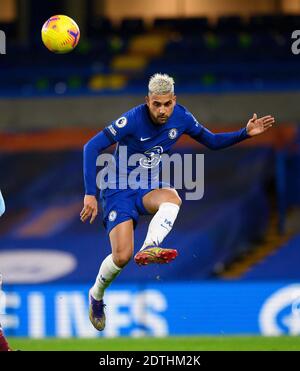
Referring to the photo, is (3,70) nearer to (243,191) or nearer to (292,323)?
(243,191)

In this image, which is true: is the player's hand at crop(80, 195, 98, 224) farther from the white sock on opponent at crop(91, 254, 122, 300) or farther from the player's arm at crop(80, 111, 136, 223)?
the white sock on opponent at crop(91, 254, 122, 300)

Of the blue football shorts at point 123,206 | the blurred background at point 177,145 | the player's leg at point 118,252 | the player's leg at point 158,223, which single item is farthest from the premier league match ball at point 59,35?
the blurred background at point 177,145

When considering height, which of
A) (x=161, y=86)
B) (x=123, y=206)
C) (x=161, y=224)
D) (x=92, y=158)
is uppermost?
(x=161, y=86)

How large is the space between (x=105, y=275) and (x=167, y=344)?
185 cm

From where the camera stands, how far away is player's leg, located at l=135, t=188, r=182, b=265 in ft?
30.6

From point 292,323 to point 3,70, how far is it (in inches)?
328

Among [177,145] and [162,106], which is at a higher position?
[177,145]

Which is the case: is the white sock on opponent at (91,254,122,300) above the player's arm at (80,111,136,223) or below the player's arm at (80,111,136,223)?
below

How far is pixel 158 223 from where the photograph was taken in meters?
9.76

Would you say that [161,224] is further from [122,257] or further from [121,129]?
[121,129]

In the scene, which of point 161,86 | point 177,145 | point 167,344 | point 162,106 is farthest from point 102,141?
point 177,145

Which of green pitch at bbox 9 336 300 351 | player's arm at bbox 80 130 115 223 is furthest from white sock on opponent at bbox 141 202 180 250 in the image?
green pitch at bbox 9 336 300 351

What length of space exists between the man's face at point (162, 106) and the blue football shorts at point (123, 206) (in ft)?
2.38

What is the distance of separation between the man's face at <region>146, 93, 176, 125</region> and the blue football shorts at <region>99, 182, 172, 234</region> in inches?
28.5
